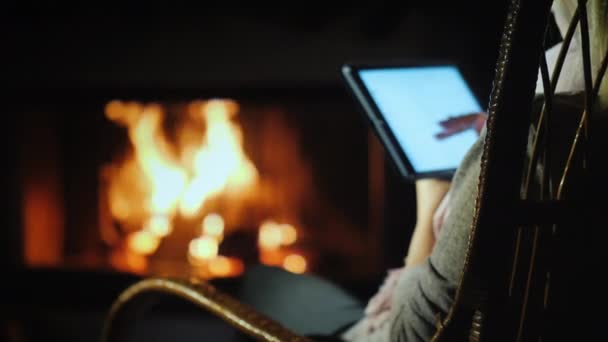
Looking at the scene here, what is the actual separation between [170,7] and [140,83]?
0.98 ft

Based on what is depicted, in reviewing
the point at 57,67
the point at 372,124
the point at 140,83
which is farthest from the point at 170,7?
the point at 372,124

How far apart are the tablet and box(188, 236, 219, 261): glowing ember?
1792mm

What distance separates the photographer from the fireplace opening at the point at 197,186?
2.61 m

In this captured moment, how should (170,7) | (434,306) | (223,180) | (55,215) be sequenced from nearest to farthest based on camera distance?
(434,306)
(170,7)
(223,180)
(55,215)

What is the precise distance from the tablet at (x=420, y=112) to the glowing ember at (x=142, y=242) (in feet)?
6.34

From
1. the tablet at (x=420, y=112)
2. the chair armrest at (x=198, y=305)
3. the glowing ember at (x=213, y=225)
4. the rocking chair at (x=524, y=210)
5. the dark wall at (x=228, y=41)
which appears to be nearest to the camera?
the rocking chair at (x=524, y=210)

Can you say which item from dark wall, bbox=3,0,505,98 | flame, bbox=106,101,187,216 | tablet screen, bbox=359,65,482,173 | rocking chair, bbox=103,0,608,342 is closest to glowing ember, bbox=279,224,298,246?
flame, bbox=106,101,187,216

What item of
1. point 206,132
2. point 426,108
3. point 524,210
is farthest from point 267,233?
point 524,210

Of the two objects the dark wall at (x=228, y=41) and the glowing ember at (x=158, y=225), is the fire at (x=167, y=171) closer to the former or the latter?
the glowing ember at (x=158, y=225)

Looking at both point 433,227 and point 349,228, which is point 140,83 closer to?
point 349,228

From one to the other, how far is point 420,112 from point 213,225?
1.84 meters

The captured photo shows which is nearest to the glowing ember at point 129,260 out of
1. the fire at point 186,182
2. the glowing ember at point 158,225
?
the fire at point 186,182

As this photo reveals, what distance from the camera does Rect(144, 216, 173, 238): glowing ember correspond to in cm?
277

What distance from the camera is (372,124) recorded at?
91cm
